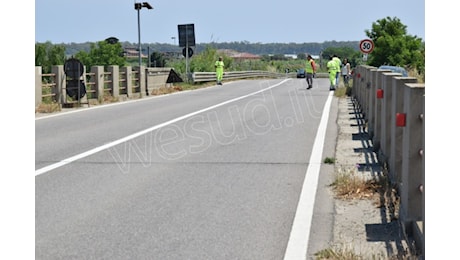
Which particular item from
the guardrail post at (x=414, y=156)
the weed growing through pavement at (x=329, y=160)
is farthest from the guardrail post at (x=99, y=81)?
the guardrail post at (x=414, y=156)

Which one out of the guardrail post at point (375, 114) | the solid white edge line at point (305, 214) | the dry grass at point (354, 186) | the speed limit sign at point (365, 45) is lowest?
the solid white edge line at point (305, 214)

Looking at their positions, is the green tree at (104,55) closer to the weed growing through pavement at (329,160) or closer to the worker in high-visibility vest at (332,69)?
the worker in high-visibility vest at (332,69)

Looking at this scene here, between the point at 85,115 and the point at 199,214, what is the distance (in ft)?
47.1

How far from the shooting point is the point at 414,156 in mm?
6879

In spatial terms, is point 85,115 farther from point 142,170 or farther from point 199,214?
point 199,214

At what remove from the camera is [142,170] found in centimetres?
1116

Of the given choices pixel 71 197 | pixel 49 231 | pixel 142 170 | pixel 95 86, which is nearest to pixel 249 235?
pixel 49 231

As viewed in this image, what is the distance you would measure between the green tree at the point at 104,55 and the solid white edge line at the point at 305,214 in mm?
133257

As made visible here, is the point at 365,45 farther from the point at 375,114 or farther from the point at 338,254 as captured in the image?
the point at 338,254

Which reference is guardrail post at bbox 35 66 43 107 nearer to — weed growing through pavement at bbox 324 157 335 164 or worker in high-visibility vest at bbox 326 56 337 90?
weed growing through pavement at bbox 324 157 335 164

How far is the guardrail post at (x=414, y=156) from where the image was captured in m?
6.83

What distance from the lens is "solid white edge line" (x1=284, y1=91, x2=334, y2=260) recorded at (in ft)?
21.9

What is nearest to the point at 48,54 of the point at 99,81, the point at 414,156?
the point at 99,81

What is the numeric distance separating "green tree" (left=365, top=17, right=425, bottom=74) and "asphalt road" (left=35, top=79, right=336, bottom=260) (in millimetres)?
41915
